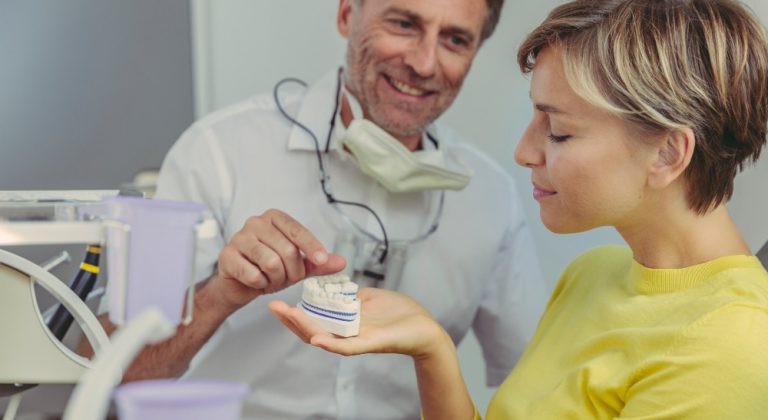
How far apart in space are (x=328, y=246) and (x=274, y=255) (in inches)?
15.8

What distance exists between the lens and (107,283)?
0.65 metres

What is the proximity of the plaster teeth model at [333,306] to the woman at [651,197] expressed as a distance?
2 cm

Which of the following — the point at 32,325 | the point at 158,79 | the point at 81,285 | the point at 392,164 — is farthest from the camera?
the point at 158,79

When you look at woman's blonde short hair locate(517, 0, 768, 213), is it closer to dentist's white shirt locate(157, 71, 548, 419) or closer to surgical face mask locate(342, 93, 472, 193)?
surgical face mask locate(342, 93, 472, 193)

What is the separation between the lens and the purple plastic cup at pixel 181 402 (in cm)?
43

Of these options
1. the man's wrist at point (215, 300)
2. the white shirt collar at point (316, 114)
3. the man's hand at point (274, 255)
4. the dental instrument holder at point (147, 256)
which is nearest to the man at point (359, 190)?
the white shirt collar at point (316, 114)

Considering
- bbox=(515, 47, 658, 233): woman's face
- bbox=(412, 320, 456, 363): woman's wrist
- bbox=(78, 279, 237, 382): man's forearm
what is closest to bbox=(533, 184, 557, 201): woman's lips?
bbox=(515, 47, 658, 233): woman's face

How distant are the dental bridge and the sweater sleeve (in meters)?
0.53

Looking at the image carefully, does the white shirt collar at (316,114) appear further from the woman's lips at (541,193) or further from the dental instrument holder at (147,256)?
the dental instrument holder at (147,256)

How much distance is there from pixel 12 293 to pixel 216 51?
4.45 ft

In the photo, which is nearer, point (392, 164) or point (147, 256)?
point (147, 256)

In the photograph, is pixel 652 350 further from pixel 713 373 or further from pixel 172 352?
pixel 172 352

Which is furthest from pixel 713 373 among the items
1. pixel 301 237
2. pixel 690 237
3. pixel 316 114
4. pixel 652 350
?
pixel 316 114

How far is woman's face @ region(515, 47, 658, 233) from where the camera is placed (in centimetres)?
96
